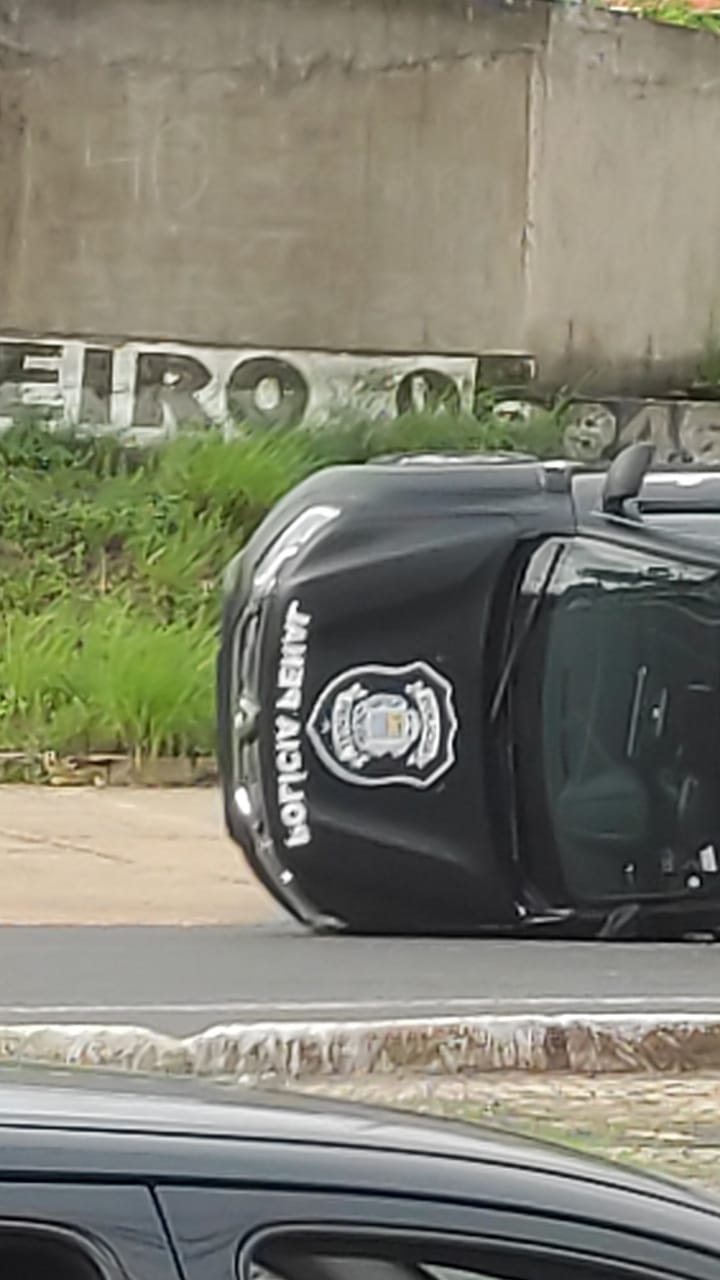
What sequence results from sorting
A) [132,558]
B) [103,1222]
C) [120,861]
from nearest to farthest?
[103,1222] → [120,861] → [132,558]

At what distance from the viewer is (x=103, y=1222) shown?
7.59 ft

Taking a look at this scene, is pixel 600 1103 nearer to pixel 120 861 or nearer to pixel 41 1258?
pixel 120 861

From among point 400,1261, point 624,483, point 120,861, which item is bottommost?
point 120,861

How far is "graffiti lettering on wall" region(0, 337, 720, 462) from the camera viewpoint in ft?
67.0

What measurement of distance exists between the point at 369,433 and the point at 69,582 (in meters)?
3.05

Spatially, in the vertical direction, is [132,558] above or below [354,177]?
below

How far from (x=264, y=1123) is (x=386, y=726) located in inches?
283

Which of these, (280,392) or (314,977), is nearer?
(314,977)

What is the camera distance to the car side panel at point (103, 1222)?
2.31 m

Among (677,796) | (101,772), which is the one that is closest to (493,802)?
(677,796)

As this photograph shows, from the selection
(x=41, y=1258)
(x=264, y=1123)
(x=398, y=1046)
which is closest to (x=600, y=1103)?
(x=398, y=1046)

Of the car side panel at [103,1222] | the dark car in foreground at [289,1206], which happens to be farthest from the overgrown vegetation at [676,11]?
the car side panel at [103,1222]

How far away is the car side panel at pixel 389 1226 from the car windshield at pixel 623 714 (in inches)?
286

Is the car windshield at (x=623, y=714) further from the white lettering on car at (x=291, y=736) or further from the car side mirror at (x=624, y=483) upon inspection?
the white lettering on car at (x=291, y=736)
